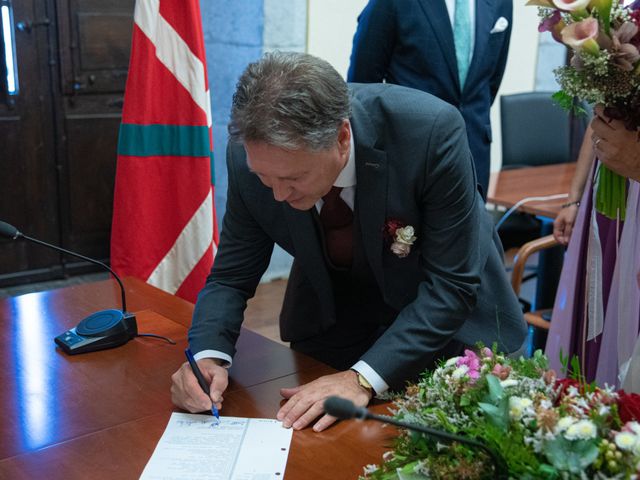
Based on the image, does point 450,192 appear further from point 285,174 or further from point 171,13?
point 171,13

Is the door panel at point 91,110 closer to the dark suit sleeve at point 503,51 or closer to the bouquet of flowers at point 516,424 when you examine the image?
the dark suit sleeve at point 503,51

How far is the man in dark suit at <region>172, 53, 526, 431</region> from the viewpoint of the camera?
147cm

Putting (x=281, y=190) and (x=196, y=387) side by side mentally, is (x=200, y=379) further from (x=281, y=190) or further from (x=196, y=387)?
(x=281, y=190)

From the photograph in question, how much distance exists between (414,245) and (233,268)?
1.38 ft

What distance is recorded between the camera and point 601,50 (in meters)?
1.44

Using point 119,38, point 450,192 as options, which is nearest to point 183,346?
point 450,192

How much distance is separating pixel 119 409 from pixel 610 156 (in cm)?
110

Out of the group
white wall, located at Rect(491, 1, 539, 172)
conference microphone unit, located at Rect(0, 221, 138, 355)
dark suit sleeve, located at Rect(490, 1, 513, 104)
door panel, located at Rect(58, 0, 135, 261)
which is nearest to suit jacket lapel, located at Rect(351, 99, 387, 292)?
conference microphone unit, located at Rect(0, 221, 138, 355)

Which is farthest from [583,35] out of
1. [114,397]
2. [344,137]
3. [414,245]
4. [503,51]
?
[503,51]

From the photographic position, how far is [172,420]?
1.51m

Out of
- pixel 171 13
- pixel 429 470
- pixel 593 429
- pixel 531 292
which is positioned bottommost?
pixel 531 292

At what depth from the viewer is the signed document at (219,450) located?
1.32 meters

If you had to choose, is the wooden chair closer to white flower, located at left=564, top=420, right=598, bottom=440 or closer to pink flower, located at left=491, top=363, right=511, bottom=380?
pink flower, located at left=491, top=363, right=511, bottom=380

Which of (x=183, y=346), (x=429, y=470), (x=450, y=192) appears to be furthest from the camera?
(x=183, y=346)
